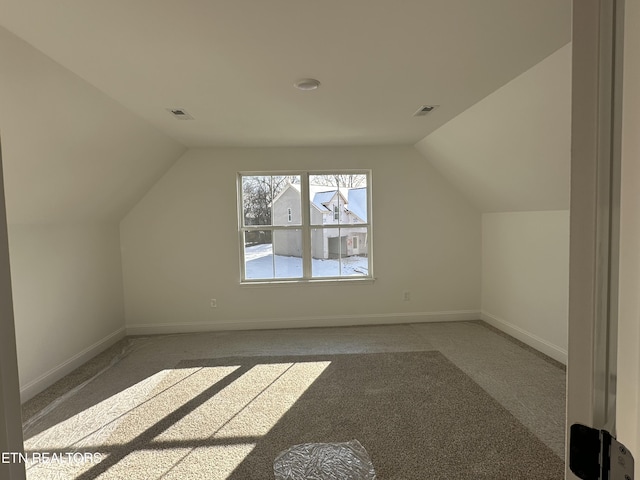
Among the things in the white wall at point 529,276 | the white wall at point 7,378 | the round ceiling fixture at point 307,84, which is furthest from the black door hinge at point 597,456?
the white wall at point 529,276

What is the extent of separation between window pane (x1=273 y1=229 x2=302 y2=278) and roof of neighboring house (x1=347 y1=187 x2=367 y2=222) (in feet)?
2.58

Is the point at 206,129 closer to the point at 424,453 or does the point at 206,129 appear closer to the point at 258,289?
the point at 258,289

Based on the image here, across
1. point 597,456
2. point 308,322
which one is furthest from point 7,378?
point 308,322

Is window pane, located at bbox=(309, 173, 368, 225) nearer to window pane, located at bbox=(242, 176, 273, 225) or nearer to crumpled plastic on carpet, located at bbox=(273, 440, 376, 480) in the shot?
window pane, located at bbox=(242, 176, 273, 225)

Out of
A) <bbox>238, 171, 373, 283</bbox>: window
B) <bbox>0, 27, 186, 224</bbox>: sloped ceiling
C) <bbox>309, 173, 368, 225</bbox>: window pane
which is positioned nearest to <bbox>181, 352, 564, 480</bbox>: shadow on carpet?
<bbox>238, 171, 373, 283</bbox>: window

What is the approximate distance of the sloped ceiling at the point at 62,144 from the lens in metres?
1.86

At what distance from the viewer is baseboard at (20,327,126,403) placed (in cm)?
271

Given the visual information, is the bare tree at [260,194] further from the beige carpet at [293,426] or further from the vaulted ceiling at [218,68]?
the beige carpet at [293,426]

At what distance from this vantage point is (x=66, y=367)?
3158mm

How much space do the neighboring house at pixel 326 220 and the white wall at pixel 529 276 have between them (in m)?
1.65

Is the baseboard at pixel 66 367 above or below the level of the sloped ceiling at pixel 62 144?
below

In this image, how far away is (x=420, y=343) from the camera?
12.3 ft

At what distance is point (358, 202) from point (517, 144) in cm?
208

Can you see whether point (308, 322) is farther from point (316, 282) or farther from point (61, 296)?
point (61, 296)
